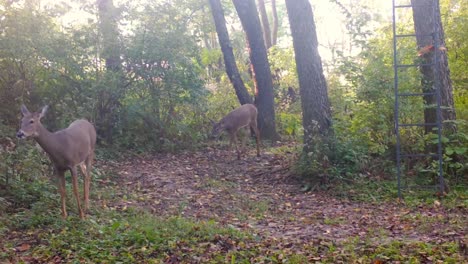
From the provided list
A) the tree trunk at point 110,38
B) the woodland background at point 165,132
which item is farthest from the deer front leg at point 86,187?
the tree trunk at point 110,38

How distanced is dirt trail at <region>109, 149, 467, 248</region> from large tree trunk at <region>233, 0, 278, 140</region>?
304cm

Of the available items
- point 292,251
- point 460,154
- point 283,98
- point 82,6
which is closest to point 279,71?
point 283,98

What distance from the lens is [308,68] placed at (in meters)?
11.0

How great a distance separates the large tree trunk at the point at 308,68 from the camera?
10.9 m

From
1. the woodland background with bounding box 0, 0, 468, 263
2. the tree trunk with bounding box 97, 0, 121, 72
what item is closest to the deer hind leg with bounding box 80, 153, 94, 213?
the woodland background with bounding box 0, 0, 468, 263

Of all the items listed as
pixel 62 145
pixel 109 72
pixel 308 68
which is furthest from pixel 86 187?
pixel 109 72

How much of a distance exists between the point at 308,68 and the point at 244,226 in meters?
4.42

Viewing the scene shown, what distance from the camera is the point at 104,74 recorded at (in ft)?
43.6

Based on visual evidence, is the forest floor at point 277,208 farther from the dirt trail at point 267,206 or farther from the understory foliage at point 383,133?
the understory foliage at point 383,133

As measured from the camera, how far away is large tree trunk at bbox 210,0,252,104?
15570mm

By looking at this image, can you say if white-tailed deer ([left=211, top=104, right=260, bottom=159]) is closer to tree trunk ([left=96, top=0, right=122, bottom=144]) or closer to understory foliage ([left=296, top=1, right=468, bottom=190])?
tree trunk ([left=96, top=0, right=122, bottom=144])

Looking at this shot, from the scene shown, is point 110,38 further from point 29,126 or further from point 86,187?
point 29,126

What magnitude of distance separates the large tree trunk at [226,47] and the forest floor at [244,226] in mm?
4758

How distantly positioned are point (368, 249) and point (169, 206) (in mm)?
3566
